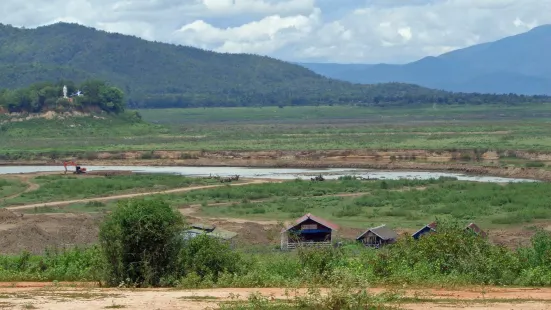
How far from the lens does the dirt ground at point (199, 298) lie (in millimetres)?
17500

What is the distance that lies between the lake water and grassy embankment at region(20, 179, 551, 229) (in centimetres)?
588

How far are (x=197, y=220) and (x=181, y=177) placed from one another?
23712mm

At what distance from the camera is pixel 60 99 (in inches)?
4486

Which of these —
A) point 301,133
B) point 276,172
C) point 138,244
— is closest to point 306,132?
point 301,133

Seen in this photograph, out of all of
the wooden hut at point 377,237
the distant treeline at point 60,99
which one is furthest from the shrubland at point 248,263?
the distant treeline at point 60,99

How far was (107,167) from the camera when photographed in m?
77.9

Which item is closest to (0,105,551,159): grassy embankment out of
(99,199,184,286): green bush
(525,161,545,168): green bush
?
(525,161,545,168): green bush

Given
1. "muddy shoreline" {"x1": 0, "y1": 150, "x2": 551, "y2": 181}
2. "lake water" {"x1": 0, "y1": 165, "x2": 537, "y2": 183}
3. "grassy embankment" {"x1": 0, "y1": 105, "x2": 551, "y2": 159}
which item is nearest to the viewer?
"lake water" {"x1": 0, "y1": 165, "x2": 537, "y2": 183}

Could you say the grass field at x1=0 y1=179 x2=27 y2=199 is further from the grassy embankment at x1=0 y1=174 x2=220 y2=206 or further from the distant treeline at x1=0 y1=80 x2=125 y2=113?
the distant treeline at x1=0 y1=80 x2=125 y2=113

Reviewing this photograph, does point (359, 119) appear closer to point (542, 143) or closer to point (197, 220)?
point (542, 143)

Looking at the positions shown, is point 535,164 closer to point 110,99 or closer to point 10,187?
point 10,187

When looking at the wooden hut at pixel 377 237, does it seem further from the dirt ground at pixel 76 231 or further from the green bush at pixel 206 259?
the green bush at pixel 206 259

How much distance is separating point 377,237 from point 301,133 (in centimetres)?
7808

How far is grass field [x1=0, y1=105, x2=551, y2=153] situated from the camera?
89.6 m
